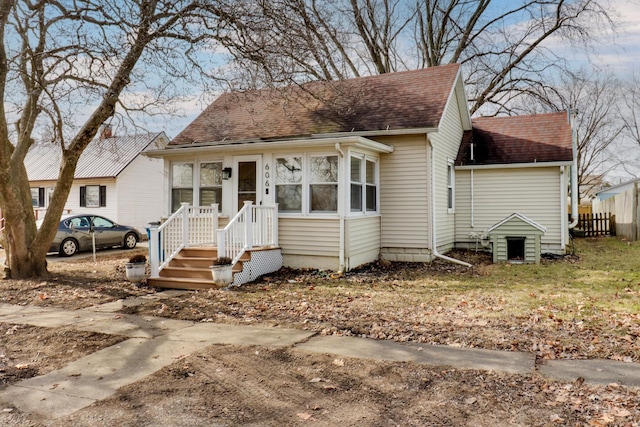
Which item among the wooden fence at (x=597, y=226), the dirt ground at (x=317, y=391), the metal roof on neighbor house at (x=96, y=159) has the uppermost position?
the metal roof on neighbor house at (x=96, y=159)

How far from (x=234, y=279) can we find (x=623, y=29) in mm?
18855

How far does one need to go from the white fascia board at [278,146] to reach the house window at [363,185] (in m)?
0.43

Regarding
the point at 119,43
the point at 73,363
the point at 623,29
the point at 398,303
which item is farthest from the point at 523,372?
the point at 623,29

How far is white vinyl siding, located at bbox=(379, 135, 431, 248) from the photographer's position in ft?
39.0

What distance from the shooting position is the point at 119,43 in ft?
31.2

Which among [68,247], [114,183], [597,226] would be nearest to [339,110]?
[68,247]

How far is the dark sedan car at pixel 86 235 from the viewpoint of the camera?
15.8 m

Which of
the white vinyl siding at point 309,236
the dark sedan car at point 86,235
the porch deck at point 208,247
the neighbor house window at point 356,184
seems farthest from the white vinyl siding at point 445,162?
the dark sedan car at point 86,235

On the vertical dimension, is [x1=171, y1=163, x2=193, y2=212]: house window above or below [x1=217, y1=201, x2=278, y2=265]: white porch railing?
above

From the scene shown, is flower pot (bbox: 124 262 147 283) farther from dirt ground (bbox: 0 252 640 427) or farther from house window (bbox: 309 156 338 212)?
house window (bbox: 309 156 338 212)

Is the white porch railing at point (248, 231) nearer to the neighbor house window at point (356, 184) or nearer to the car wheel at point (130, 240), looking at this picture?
the neighbor house window at point (356, 184)

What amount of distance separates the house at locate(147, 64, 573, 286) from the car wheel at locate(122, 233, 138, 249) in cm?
602

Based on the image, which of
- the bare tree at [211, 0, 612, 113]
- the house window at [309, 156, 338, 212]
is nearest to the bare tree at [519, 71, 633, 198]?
the bare tree at [211, 0, 612, 113]

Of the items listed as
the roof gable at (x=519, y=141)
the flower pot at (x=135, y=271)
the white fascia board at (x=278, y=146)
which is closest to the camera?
the flower pot at (x=135, y=271)
